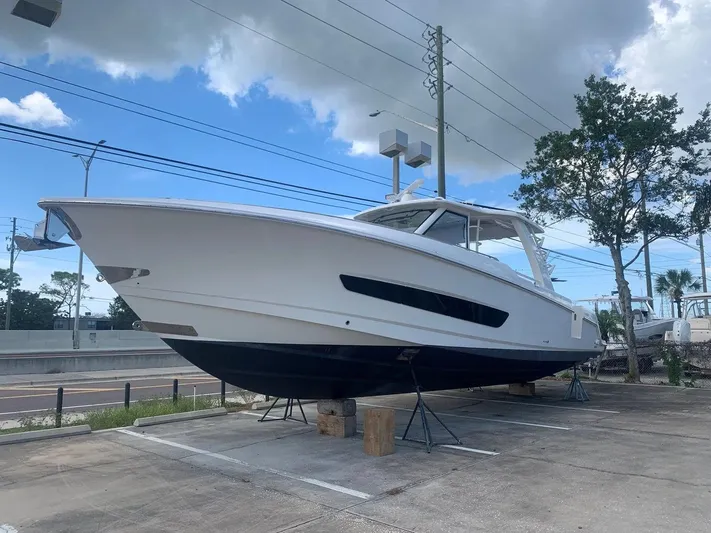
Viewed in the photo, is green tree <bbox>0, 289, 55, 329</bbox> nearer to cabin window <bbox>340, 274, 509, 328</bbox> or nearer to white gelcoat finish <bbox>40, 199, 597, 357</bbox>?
white gelcoat finish <bbox>40, 199, 597, 357</bbox>

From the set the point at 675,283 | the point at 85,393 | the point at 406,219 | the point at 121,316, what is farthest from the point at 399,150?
the point at 121,316

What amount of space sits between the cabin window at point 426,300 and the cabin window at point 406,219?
4.06ft

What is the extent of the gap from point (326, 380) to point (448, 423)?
2787 millimetres

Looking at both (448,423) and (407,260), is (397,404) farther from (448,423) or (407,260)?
(407,260)

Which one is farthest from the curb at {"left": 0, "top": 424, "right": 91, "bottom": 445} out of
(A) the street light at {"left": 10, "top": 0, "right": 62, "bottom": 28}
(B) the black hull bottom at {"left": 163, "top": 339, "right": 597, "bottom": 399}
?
(A) the street light at {"left": 10, "top": 0, "right": 62, "bottom": 28}

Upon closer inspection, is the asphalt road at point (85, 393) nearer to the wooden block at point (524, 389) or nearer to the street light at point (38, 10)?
the street light at point (38, 10)

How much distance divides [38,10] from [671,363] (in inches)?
578

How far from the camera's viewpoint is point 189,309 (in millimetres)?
6082

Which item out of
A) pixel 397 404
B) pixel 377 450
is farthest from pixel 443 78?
pixel 377 450

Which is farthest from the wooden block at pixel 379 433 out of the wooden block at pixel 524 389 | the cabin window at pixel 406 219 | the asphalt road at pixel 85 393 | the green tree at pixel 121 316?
the green tree at pixel 121 316

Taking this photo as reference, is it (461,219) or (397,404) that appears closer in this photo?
(461,219)

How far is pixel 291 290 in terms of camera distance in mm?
5906

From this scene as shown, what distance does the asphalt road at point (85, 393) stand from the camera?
A: 1172 cm

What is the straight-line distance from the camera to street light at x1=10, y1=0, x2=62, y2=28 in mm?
5402
